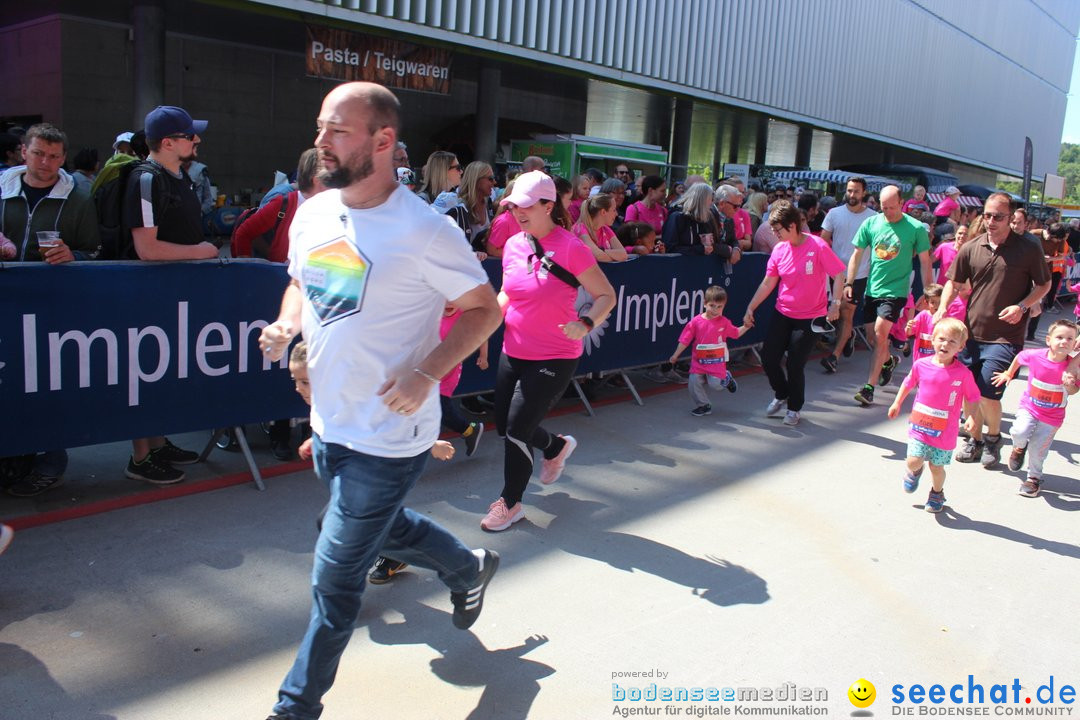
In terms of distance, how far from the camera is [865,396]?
8.48 meters

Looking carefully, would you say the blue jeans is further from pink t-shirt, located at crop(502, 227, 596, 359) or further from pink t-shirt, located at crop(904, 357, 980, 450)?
pink t-shirt, located at crop(904, 357, 980, 450)

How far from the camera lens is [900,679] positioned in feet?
12.1

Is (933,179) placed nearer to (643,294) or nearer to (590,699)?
(643,294)

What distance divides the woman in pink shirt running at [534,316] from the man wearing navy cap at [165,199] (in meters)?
1.77

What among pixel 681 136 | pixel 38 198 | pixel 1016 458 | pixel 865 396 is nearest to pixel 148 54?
pixel 38 198

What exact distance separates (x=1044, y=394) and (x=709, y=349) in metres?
2.61

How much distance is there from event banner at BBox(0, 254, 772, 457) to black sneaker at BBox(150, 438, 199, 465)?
320 mm

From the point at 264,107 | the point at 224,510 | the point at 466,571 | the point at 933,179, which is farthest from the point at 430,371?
the point at 933,179

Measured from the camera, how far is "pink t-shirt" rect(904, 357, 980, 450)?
5.54m

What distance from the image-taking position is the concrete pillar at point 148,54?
42.7 ft

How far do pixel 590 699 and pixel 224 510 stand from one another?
8.44 ft

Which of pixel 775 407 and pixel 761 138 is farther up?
pixel 761 138

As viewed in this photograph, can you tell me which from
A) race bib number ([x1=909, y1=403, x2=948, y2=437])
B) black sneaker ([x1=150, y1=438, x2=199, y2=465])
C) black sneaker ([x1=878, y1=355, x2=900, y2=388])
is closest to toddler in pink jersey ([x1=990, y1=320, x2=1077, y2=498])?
race bib number ([x1=909, y1=403, x2=948, y2=437])

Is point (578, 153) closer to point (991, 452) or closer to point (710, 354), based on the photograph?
point (710, 354)
